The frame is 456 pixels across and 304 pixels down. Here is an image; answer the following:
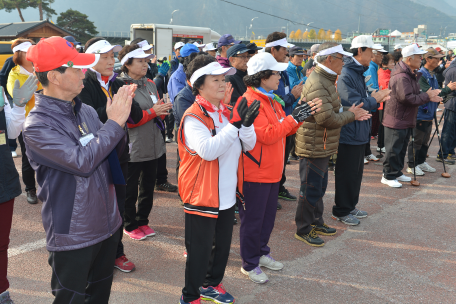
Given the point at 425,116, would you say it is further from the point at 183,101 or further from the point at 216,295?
the point at 216,295

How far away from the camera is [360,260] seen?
3936mm

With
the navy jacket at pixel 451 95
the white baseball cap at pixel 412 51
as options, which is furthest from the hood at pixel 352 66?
the navy jacket at pixel 451 95

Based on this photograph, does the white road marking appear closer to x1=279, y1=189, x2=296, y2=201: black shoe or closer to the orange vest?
the orange vest

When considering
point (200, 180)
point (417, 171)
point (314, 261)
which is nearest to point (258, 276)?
point (314, 261)

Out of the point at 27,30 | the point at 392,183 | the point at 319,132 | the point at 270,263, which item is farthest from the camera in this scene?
the point at 27,30

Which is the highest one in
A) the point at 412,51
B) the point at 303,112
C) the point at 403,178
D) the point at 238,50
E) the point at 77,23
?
the point at 77,23

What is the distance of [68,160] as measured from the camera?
1.88 metres

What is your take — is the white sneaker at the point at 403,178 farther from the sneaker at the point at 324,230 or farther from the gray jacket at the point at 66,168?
the gray jacket at the point at 66,168

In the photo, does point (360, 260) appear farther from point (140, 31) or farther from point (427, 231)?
point (140, 31)

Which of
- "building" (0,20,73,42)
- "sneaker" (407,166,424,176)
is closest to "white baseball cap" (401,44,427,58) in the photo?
"sneaker" (407,166,424,176)

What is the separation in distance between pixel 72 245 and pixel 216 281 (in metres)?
1.48

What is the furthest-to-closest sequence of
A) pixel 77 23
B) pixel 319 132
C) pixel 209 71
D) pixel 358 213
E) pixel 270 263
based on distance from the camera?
pixel 77 23
pixel 358 213
pixel 319 132
pixel 270 263
pixel 209 71

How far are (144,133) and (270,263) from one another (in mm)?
2082

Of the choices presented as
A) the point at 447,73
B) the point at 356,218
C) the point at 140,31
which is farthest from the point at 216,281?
the point at 140,31
